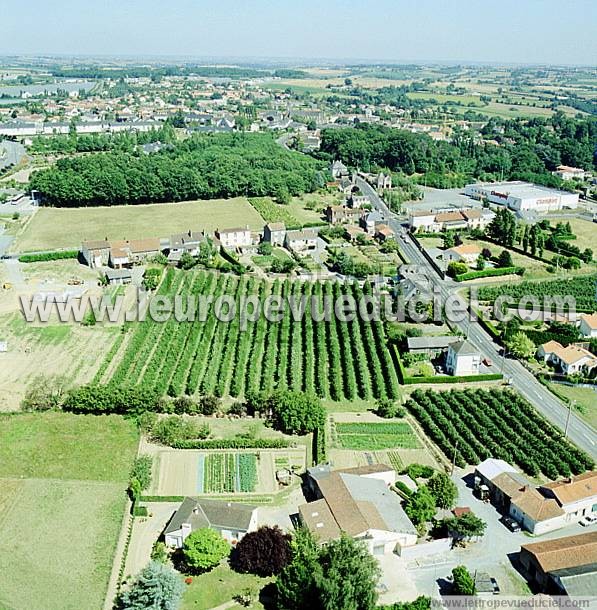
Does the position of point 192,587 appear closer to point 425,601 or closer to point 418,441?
point 425,601

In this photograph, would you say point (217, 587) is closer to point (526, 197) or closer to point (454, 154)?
point (526, 197)

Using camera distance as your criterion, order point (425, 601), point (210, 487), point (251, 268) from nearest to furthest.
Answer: point (425, 601)
point (210, 487)
point (251, 268)

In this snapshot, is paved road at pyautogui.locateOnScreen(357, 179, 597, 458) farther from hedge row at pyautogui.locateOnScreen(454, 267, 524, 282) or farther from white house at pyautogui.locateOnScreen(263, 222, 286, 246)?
white house at pyautogui.locateOnScreen(263, 222, 286, 246)

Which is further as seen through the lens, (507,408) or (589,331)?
(589,331)

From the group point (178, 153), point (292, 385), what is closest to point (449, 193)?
point (178, 153)

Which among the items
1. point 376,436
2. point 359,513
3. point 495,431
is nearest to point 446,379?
point 495,431

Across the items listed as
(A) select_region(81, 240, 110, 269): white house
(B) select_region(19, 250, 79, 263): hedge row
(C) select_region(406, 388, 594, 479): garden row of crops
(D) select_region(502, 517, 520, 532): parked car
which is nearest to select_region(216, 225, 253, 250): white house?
(A) select_region(81, 240, 110, 269): white house
